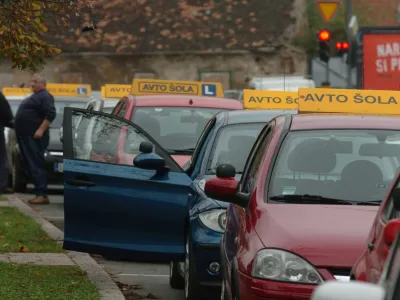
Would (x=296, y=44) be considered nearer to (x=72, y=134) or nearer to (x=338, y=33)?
(x=338, y=33)

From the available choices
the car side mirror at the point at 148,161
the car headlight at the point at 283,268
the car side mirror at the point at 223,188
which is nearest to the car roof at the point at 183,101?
the car side mirror at the point at 148,161

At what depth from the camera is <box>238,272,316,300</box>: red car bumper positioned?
6.28m

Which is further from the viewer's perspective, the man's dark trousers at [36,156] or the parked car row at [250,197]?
the man's dark trousers at [36,156]

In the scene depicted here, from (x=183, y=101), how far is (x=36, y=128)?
4629 millimetres

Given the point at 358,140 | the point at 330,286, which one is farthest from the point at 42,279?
the point at 330,286

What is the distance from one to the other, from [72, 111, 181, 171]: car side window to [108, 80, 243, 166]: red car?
106 inches

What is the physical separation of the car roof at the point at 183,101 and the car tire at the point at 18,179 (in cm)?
640

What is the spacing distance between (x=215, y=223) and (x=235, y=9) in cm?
4059

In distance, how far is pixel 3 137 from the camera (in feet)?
62.6

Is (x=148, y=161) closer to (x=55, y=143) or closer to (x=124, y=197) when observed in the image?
(x=124, y=197)

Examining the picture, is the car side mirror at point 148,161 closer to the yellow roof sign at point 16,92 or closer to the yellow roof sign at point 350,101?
the yellow roof sign at point 350,101

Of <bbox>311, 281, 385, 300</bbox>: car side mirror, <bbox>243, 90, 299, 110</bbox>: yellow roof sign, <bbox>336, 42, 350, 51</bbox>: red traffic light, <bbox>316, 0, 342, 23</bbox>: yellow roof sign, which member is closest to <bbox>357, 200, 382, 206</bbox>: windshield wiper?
<bbox>311, 281, 385, 300</bbox>: car side mirror

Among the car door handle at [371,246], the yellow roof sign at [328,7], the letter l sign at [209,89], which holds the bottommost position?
the car door handle at [371,246]

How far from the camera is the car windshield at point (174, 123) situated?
13.6 m
